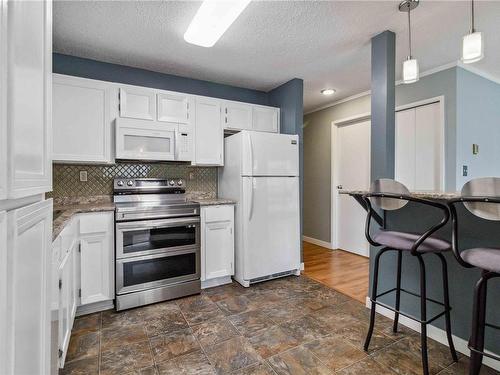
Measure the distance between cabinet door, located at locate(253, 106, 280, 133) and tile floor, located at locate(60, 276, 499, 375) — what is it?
6.55 feet

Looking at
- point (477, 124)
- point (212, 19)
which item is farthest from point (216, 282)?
point (477, 124)

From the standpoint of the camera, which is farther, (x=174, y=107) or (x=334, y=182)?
(x=334, y=182)

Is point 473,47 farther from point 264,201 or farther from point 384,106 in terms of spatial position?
point 264,201

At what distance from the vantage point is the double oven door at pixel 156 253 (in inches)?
92.8

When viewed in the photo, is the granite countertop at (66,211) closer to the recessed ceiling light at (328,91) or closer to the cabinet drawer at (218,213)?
the cabinet drawer at (218,213)

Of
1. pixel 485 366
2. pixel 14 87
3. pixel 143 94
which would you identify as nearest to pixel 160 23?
pixel 143 94

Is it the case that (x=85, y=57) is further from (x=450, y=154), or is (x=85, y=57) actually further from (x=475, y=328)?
(x=450, y=154)

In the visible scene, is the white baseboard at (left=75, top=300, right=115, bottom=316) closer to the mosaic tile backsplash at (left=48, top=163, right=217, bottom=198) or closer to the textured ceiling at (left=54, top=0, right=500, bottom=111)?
the mosaic tile backsplash at (left=48, top=163, right=217, bottom=198)

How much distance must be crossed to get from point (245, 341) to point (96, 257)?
1.42 m

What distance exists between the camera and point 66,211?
204cm

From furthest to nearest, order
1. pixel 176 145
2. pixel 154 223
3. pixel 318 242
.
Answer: pixel 318 242 < pixel 176 145 < pixel 154 223

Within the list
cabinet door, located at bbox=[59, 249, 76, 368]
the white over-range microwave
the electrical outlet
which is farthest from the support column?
the electrical outlet

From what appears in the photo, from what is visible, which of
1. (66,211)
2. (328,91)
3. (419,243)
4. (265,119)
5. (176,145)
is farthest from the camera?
(328,91)

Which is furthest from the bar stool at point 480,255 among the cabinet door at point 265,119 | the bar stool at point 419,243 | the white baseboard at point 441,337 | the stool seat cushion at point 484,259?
the cabinet door at point 265,119
